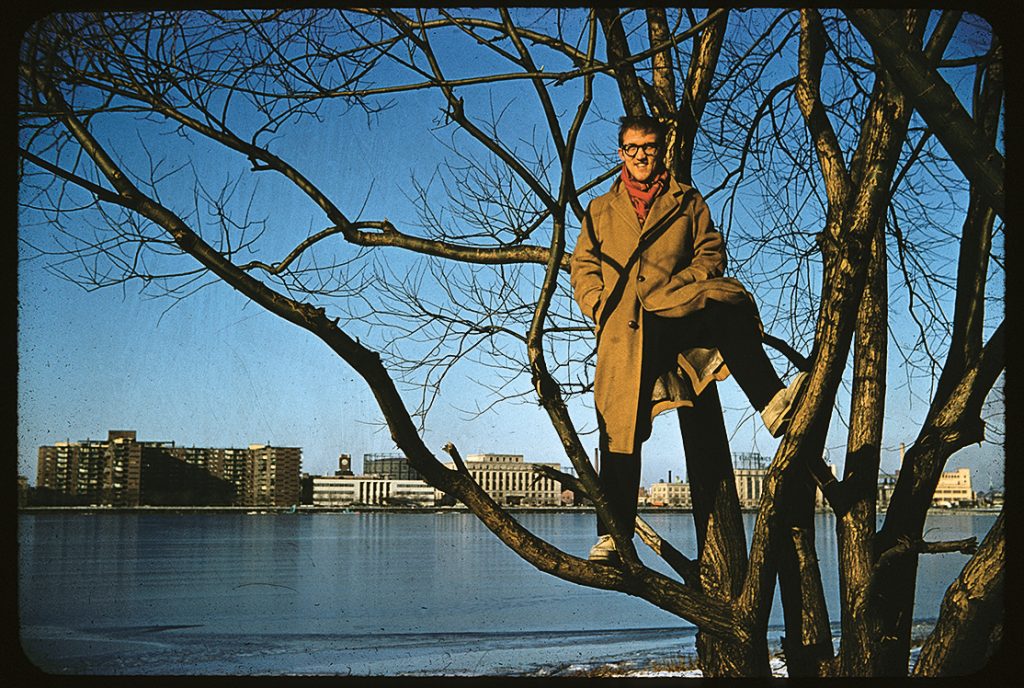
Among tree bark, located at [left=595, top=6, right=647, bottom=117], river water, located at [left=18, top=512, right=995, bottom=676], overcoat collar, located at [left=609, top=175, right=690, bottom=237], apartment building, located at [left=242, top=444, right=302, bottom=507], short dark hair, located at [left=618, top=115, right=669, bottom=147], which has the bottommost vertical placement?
river water, located at [left=18, top=512, right=995, bottom=676]

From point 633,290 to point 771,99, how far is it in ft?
A: 3.08

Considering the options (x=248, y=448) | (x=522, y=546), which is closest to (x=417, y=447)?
(x=522, y=546)

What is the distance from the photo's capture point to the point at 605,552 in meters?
3.15

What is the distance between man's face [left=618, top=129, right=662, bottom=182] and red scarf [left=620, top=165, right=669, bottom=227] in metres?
0.02

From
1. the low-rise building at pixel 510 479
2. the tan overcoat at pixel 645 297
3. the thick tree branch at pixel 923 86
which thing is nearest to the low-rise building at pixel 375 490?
the low-rise building at pixel 510 479

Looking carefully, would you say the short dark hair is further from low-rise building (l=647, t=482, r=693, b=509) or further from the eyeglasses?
low-rise building (l=647, t=482, r=693, b=509)

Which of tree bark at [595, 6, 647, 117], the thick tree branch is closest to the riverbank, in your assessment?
the thick tree branch

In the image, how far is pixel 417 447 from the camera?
10.3 ft

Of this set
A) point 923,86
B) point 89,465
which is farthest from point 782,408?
point 89,465

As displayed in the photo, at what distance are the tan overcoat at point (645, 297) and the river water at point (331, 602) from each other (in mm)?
425

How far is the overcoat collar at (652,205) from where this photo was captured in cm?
330

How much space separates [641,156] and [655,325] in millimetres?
581

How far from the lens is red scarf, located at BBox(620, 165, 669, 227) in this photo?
3.33 metres

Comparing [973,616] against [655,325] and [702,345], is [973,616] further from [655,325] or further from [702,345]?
[655,325]
